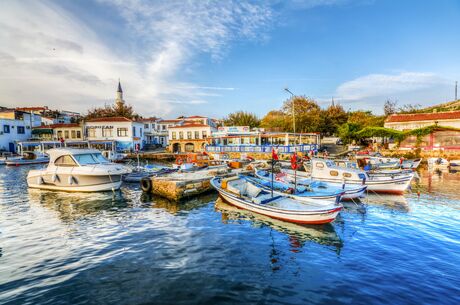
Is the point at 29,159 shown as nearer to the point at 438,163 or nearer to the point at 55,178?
the point at 55,178

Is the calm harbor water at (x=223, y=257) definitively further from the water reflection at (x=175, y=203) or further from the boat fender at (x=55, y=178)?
the boat fender at (x=55, y=178)

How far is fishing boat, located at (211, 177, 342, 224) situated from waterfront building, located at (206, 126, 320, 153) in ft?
70.2

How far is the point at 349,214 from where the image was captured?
47.6 ft

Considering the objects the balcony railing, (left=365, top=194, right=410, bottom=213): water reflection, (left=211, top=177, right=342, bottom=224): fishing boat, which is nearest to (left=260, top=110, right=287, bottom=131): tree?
the balcony railing

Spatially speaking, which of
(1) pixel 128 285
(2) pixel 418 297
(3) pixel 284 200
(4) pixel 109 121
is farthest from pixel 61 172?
(4) pixel 109 121

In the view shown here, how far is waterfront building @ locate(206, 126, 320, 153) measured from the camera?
1510 inches

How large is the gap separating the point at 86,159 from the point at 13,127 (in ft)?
159

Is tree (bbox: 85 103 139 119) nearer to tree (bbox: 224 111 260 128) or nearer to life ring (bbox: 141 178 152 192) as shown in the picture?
tree (bbox: 224 111 260 128)

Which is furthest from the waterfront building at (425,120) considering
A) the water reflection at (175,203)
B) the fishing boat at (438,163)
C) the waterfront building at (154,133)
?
the waterfront building at (154,133)

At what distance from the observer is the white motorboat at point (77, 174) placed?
64.9ft

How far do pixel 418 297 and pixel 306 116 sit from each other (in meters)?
55.4

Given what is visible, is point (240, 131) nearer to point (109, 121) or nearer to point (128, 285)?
point (109, 121)

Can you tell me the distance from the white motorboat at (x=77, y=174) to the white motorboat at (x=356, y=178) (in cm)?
1681

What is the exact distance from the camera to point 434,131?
3988cm
